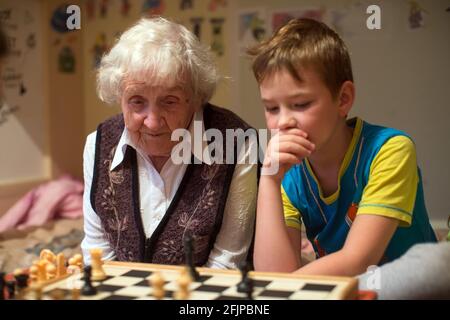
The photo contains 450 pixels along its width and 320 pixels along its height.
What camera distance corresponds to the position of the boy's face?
4.26 feet

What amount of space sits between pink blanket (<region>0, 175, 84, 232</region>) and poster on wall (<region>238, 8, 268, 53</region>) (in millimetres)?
1310

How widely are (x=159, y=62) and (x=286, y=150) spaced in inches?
15.6

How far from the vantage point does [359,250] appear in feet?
3.99

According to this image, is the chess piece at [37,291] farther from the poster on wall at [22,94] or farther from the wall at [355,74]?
the poster on wall at [22,94]

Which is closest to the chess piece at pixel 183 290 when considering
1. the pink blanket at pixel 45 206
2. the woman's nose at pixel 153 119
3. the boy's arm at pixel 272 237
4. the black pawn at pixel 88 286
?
the black pawn at pixel 88 286

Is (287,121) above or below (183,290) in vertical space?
above

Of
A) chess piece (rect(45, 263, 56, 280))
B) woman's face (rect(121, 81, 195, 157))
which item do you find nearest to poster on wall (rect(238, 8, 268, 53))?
woman's face (rect(121, 81, 195, 157))

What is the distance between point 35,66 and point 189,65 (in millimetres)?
2485

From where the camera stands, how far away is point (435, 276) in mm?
1075

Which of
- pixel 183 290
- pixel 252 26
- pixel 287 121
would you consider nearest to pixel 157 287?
pixel 183 290

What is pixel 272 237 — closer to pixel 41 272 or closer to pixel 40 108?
pixel 41 272

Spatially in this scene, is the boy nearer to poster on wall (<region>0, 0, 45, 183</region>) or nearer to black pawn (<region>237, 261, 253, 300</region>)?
black pawn (<region>237, 261, 253, 300</region>)
